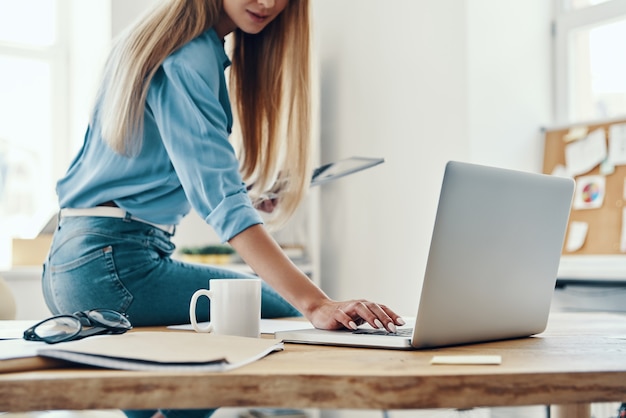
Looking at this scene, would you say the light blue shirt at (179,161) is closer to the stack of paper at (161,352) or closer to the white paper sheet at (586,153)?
the stack of paper at (161,352)

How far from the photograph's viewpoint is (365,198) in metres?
3.32

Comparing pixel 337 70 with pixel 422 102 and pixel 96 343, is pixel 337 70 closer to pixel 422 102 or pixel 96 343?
pixel 422 102

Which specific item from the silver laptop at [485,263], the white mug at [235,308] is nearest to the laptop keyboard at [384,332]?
the silver laptop at [485,263]

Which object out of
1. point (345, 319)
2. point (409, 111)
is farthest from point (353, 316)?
point (409, 111)

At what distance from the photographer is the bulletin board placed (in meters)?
2.59

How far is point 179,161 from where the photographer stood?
3.68ft

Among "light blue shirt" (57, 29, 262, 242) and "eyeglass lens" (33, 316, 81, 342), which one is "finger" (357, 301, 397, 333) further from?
"eyeglass lens" (33, 316, 81, 342)

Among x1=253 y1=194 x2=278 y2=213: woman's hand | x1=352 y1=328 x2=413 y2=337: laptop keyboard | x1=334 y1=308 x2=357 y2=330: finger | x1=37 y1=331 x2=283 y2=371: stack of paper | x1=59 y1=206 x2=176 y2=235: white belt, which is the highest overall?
x1=253 y1=194 x2=278 y2=213: woman's hand

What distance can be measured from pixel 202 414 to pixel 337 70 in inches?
97.9

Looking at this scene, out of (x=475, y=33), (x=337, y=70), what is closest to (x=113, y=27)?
(x=337, y=70)

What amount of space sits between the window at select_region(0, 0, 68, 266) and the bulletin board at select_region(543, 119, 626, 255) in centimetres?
230

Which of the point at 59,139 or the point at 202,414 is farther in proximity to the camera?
the point at 59,139

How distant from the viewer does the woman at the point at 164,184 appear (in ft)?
3.48

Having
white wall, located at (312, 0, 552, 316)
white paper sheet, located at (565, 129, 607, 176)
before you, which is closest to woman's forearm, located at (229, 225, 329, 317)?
white wall, located at (312, 0, 552, 316)
